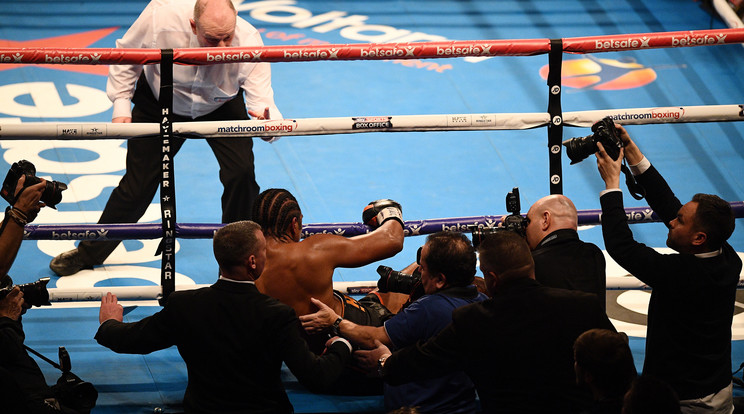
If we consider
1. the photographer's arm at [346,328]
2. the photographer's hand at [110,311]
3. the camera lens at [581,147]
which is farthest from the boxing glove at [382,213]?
the photographer's hand at [110,311]

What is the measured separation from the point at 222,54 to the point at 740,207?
2.67 meters

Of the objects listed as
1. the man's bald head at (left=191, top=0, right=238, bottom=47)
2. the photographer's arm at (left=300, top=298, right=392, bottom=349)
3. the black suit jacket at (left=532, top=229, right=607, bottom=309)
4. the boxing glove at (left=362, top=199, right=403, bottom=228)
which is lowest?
the photographer's arm at (left=300, top=298, right=392, bottom=349)

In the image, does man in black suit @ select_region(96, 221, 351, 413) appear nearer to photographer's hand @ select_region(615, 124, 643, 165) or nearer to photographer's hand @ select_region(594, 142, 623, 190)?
photographer's hand @ select_region(594, 142, 623, 190)

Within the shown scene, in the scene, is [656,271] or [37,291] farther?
[37,291]

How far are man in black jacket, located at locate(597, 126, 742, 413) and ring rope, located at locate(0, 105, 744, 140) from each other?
0.65 meters

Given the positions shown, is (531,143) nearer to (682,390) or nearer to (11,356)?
(682,390)

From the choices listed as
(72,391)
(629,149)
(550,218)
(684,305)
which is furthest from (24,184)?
(684,305)

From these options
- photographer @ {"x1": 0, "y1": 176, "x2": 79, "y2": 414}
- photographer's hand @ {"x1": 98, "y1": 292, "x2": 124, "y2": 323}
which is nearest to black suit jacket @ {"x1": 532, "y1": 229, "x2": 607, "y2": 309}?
photographer's hand @ {"x1": 98, "y1": 292, "x2": 124, "y2": 323}

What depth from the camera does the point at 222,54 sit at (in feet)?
13.4

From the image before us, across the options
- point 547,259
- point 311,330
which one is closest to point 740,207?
point 547,259

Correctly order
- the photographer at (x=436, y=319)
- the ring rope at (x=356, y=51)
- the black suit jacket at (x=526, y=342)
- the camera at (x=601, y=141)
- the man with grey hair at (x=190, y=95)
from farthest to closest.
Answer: the man with grey hair at (x=190, y=95) < the ring rope at (x=356, y=51) < the camera at (x=601, y=141) < the photographer at (x=436, y=319) < the black suit jacket at (x=526, y=342)

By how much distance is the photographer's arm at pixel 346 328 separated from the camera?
353cm

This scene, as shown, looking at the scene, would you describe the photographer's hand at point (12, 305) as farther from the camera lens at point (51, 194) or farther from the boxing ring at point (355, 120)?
the boxing ring at point (355, 120)

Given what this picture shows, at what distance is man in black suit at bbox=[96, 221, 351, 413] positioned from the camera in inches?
124
